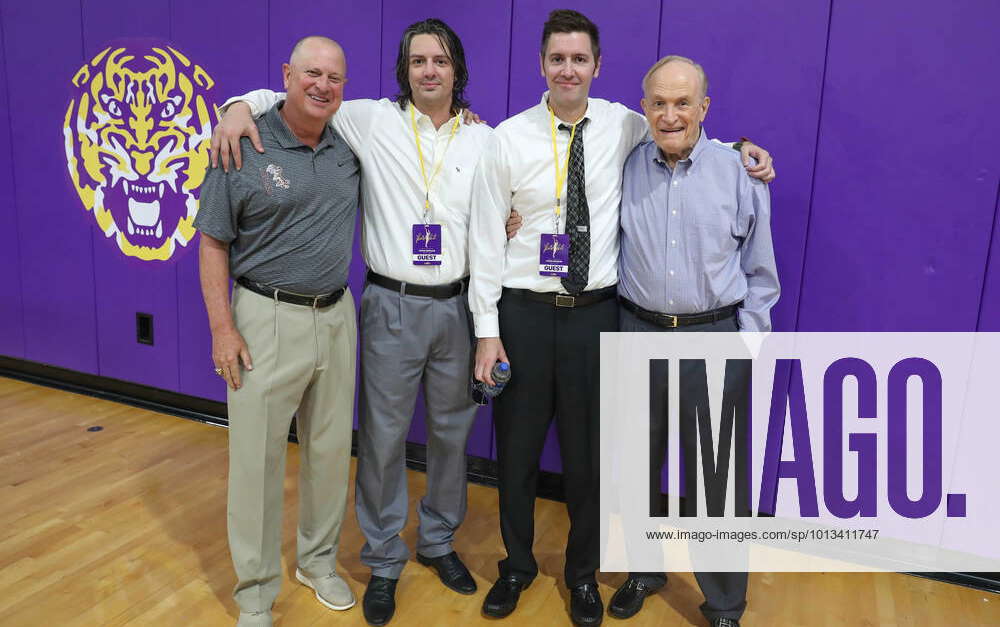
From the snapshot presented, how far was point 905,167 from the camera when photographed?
263 centimetres

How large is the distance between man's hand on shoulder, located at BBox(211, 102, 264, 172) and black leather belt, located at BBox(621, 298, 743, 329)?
1.26 meters

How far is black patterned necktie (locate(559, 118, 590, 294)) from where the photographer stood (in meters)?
2.26

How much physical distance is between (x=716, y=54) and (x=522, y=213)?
1.12 metres

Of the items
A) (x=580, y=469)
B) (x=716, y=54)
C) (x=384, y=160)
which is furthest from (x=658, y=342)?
(x=716, y=54)

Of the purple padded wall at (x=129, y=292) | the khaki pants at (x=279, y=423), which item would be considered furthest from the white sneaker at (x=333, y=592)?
the purple padded wall at (x=129, y=292)

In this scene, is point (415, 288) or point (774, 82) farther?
point (774, 82)

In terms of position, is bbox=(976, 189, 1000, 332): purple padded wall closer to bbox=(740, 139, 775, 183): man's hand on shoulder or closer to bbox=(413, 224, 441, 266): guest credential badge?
bbox=(740, 139, 775, 183): man's hand on shoulder

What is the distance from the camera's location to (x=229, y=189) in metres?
2.11

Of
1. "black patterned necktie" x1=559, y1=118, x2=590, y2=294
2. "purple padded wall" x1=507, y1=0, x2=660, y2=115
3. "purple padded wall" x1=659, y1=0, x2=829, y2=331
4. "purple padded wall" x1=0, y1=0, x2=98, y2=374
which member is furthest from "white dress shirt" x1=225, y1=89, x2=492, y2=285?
"purple padded wall" x1=0, y1=0, x2=98, y2=374

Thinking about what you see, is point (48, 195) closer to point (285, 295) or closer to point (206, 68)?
point (206, 68)

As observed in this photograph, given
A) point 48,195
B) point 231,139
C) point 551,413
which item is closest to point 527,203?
point 551,413

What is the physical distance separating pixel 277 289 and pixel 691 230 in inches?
49.6

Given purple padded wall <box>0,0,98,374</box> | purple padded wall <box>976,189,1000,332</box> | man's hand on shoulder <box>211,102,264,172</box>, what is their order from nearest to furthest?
man's hand on shoulder <box>211,102,264,172</box>, purple padded wall <box>976,189,1000,332</box>, purple padded wall <box>0,0,98,374</box>

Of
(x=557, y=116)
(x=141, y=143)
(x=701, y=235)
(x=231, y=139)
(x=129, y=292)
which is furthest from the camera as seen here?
(x=129, y=292)
